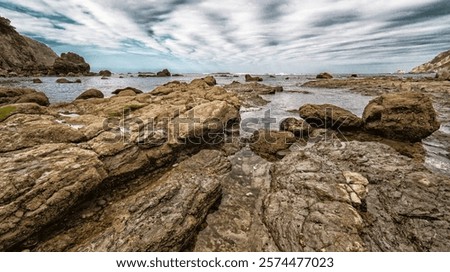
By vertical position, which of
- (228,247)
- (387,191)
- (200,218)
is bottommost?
(228,247)

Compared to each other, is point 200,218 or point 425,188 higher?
point 425,188

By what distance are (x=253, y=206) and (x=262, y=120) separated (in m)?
15.1

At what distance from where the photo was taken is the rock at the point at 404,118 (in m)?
15.6

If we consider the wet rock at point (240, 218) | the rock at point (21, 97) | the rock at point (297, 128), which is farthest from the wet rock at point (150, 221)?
the rock at point (21, 97)

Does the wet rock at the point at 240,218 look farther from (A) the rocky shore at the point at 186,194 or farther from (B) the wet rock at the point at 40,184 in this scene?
(B) the wet rock at the point at 40,184

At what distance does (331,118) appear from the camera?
758 inches

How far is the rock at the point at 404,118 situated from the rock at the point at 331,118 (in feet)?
3.89

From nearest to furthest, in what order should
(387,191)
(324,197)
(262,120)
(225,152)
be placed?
(324,197), (387,191), (225,152), (262,120)

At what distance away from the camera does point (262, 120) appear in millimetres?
23625

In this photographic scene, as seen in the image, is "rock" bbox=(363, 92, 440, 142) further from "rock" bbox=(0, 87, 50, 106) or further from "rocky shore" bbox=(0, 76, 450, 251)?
"rock" bbox=(0, 87, 50, 106)

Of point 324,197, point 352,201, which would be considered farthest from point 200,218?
point 352,201

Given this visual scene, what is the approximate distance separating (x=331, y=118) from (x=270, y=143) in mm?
7241

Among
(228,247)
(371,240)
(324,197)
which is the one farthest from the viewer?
(324,197)
